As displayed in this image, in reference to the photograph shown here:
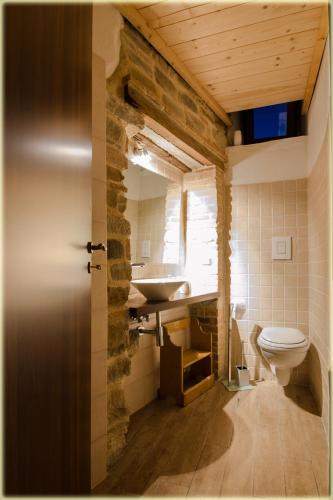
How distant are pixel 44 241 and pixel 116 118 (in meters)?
1.08

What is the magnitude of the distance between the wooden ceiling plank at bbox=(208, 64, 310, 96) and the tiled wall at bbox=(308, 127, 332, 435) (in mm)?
729

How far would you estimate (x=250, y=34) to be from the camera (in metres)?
2.09

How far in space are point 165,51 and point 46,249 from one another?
1861 millimetres

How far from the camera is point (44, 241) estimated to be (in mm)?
912

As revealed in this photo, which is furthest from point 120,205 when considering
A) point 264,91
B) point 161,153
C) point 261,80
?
point 264,91

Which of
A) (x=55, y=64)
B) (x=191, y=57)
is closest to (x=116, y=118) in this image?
(x=55, y=64)

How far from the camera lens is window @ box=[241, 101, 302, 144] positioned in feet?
10.2

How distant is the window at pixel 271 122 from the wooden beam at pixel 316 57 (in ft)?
0.45

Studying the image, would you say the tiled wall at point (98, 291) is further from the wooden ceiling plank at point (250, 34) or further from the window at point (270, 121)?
the window at point (270, 121)

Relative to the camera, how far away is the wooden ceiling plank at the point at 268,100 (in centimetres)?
281

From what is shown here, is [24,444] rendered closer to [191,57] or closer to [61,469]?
[61,469]

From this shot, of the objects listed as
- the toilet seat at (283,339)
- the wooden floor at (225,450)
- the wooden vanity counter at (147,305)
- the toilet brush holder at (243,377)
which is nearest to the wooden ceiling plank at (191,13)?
the wooden vanity counter at (147,305)

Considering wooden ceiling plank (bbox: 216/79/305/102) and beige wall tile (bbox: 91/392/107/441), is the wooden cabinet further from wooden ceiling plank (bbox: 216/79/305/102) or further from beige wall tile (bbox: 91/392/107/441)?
wooden ceiling plank (bbox: 216/79/305/102)

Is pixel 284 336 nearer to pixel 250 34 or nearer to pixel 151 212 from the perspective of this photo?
pixel 151 212
